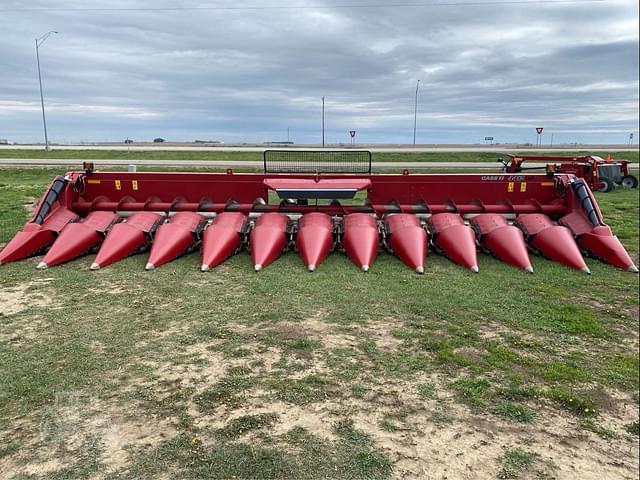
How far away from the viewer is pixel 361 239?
6215 mm

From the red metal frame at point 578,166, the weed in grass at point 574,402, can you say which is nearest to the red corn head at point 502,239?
the weed in grass at point 574,402

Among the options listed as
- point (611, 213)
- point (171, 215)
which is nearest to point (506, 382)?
point (171, 215)

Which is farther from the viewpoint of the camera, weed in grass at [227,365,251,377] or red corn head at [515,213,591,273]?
red corn head at [515,213,591,273]

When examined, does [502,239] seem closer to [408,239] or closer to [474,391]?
[408,239]

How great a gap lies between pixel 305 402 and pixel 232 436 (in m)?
0.51

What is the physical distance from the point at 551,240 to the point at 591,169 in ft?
34.0

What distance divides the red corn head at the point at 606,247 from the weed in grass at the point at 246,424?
5.14 metres

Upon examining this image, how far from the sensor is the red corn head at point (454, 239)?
598 centimetres

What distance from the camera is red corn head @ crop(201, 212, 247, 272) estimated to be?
5.92 m

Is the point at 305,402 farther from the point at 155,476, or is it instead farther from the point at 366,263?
the point at 366,263

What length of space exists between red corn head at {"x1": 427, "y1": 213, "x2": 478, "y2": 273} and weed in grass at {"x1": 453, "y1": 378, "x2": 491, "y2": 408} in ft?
9.09

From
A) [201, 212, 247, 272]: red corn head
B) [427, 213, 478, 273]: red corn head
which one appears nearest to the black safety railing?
[201, 212, 247, 272]: red corn head

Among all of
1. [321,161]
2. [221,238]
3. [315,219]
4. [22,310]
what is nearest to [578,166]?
[321,161]

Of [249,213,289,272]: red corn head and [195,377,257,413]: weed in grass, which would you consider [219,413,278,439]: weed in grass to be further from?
[249,213,289,272]: red corn head
